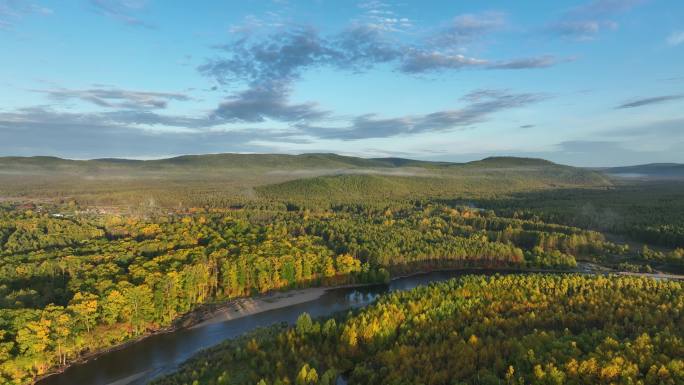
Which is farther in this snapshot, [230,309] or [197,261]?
[197,261]

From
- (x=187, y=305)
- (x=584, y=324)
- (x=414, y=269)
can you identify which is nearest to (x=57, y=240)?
(x=187, y=305)

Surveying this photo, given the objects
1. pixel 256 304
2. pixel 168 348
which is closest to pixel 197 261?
pixel 256 304

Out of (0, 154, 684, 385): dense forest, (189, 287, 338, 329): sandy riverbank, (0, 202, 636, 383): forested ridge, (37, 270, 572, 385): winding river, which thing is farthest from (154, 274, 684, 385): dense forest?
(0, 202, 636, 383): forested ridge

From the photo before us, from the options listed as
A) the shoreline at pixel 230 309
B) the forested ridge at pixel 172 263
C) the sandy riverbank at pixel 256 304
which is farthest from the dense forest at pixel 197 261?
the sandy riverbank at pixel 256 304

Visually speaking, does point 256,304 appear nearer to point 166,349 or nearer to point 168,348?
point 168,348

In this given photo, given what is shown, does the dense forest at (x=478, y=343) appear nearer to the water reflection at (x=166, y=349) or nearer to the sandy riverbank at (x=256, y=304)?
the water reflection at (x=166, y=349)

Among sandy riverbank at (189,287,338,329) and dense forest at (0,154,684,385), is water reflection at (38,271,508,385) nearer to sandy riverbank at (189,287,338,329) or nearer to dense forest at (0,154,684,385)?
sandy riverbank at (189,287,338,329)
